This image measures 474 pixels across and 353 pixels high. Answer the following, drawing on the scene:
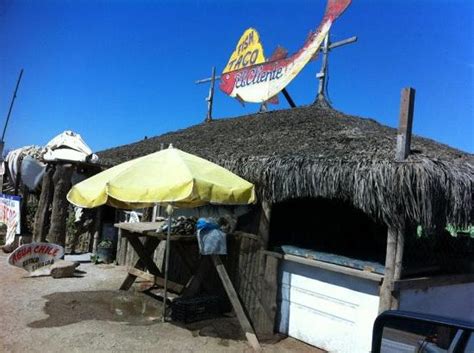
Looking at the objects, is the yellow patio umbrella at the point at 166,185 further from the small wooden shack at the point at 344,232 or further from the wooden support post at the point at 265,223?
the small wooden shack at the point at 344,232

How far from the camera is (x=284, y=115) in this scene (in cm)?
920

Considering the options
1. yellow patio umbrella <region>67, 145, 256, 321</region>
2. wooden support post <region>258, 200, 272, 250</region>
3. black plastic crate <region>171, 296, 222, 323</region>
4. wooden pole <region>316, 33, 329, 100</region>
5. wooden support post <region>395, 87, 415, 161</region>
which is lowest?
black plastic crate <region>171, 296, 222, 323</region>

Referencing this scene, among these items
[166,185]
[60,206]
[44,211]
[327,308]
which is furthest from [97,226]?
[327,308]

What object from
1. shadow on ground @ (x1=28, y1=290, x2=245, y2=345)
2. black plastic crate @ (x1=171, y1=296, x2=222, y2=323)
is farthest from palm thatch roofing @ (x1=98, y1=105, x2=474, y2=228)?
shadow on ground @ (x1=28, y1=290, x2=245, y2=345)

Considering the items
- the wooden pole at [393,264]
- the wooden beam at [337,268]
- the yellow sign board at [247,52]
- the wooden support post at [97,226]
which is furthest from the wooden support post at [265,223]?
the wooden support post at [97,226]

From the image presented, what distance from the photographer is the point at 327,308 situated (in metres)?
5.69

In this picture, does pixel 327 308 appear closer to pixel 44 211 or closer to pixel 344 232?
pixel 344 232

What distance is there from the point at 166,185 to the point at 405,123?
2.94m

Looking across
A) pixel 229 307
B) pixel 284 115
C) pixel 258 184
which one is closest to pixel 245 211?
pixel 258 184

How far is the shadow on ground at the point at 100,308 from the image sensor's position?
6020mm

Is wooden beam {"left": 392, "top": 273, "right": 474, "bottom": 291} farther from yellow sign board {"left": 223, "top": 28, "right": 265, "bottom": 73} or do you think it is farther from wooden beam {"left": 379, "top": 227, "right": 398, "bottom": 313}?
yellow sign board {"left": 223, "top": 28, "right": 265, "bottom": 73}

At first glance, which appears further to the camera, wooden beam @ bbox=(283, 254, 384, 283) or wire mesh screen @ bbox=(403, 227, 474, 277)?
wire mesh screen @ bbox=(403, 227, 474, 277)

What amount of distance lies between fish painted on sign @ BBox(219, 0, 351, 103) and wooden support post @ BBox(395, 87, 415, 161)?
3.44m

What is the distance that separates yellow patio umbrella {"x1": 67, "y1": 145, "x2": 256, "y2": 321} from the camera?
5.07 m
